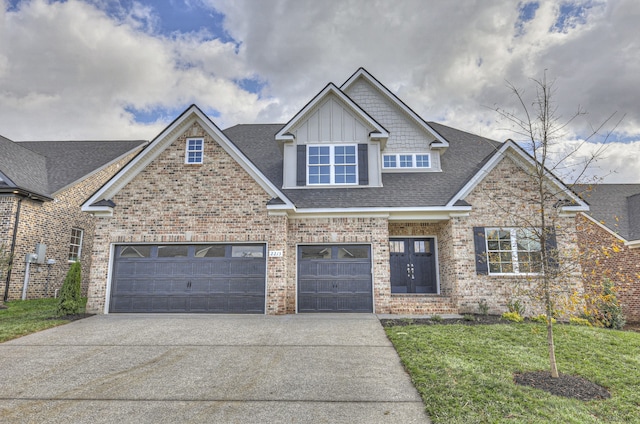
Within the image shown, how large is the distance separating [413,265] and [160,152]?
9854 mm

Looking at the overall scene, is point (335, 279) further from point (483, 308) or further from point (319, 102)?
point (319, 102)

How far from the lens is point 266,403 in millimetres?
4504

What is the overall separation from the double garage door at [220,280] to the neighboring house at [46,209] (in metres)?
5.36

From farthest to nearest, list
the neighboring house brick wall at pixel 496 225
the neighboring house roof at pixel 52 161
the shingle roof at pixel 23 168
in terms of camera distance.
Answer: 1. the neighboring house roof at pixel 52 161
2. the shingle roof at pixel 23 168
3. the neighboring house brick wall at pixel 496 225

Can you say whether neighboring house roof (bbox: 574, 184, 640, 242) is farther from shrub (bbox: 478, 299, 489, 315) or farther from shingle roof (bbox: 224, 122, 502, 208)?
shrub (bbox: 478, 299, 489, 315)

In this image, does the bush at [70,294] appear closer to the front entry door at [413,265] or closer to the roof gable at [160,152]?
the roof gable at [160,152]

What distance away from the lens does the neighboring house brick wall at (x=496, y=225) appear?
10734 mm

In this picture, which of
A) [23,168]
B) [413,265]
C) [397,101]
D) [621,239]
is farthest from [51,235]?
[621,239]

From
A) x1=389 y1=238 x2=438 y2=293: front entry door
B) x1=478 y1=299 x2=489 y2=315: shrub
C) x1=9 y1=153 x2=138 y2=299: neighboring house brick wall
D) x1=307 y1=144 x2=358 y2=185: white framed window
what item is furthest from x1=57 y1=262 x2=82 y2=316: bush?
x1=478 y1=299 x2=489 y2=315: shrub

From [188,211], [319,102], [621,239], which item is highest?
[319,102]

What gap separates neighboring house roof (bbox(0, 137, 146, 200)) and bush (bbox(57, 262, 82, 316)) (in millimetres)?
5463

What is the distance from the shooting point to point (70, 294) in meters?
10.2

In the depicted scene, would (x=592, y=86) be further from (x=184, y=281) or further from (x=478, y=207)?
(x=184, y=281)

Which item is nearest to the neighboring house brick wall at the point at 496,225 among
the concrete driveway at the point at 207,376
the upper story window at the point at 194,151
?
the concrete driveway at the point at 207,376
